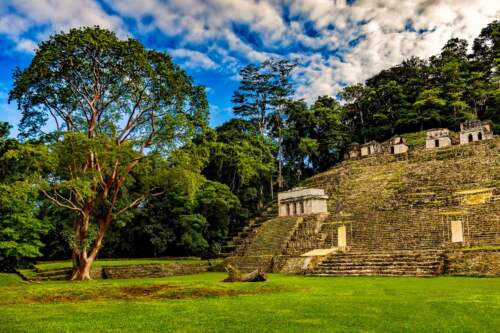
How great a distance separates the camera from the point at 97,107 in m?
21.2

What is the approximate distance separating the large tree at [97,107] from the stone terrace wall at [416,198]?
9788 millimetres

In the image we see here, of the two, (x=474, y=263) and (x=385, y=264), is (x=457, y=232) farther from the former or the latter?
(x=385, y=264)

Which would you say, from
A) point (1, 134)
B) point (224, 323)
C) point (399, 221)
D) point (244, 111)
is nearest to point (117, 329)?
point (224, 323)

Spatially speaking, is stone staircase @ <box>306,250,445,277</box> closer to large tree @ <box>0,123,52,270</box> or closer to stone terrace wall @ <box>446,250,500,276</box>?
stone terrace wall @ <box>446,250,500,276</box>

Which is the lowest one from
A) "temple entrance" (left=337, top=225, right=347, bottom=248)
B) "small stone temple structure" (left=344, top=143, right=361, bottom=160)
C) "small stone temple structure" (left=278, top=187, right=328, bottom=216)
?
"temple entrance" (left=337, top=225, right=347, bottom=248)

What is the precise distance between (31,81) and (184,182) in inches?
305

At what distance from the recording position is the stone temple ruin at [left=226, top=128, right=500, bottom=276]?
17484 mm

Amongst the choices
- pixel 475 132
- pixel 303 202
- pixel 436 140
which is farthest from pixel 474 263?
pixel 436 140

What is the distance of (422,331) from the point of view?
6.01 meters

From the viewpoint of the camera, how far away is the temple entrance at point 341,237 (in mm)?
22003

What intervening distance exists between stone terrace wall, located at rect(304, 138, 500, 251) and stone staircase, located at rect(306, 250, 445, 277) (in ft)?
6.81

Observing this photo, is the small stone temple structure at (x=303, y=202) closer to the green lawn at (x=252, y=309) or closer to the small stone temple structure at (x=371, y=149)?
the small stone temple structure at (x=371, y=149)

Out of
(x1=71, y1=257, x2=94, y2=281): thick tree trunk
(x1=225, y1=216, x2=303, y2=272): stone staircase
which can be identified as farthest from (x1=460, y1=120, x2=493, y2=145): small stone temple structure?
(x1=71, y1=257, x2=94, y2=281): thick tree trunk

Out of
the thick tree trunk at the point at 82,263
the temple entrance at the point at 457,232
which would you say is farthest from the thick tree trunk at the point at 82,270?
the temple entrance at the point at 457,232
